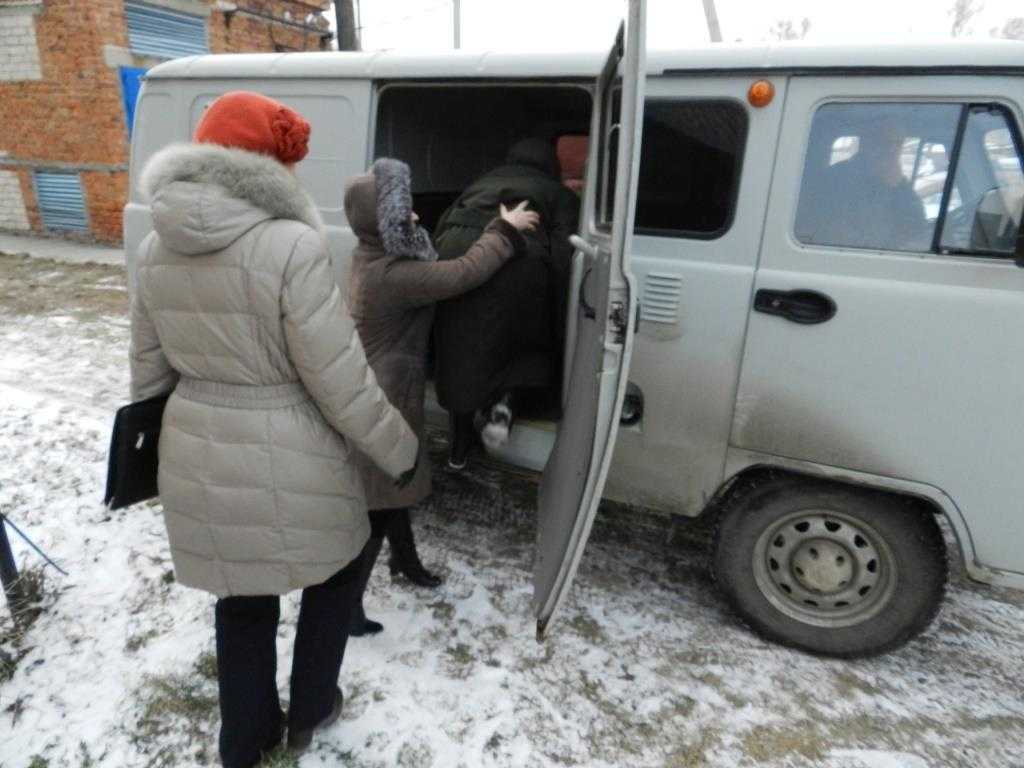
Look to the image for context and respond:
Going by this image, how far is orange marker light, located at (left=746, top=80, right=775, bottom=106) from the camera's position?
2.44 metres

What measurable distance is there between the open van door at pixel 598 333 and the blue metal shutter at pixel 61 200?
11915mm

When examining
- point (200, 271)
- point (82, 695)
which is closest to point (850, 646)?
point (200, 271)

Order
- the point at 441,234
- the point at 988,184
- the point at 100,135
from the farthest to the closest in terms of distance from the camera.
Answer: the point at 100,135
the point at 441,234
the point at 988,184

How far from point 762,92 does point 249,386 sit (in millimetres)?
1987

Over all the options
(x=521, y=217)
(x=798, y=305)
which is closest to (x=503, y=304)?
(x=521, y=217)

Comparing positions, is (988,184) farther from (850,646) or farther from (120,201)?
(120,201)

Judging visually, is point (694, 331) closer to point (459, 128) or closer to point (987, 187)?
point (987, 187)

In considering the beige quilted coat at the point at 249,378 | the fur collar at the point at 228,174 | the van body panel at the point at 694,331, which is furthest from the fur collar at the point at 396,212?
the van body panel at the point at 694,331

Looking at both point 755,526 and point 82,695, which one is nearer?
point 82,695

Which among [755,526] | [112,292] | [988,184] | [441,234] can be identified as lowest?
[112,292]

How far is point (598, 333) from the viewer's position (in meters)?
2.23

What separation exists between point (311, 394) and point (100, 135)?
465 inches

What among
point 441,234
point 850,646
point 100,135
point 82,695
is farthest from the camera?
point 100,135

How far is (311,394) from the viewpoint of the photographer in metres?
1.87
